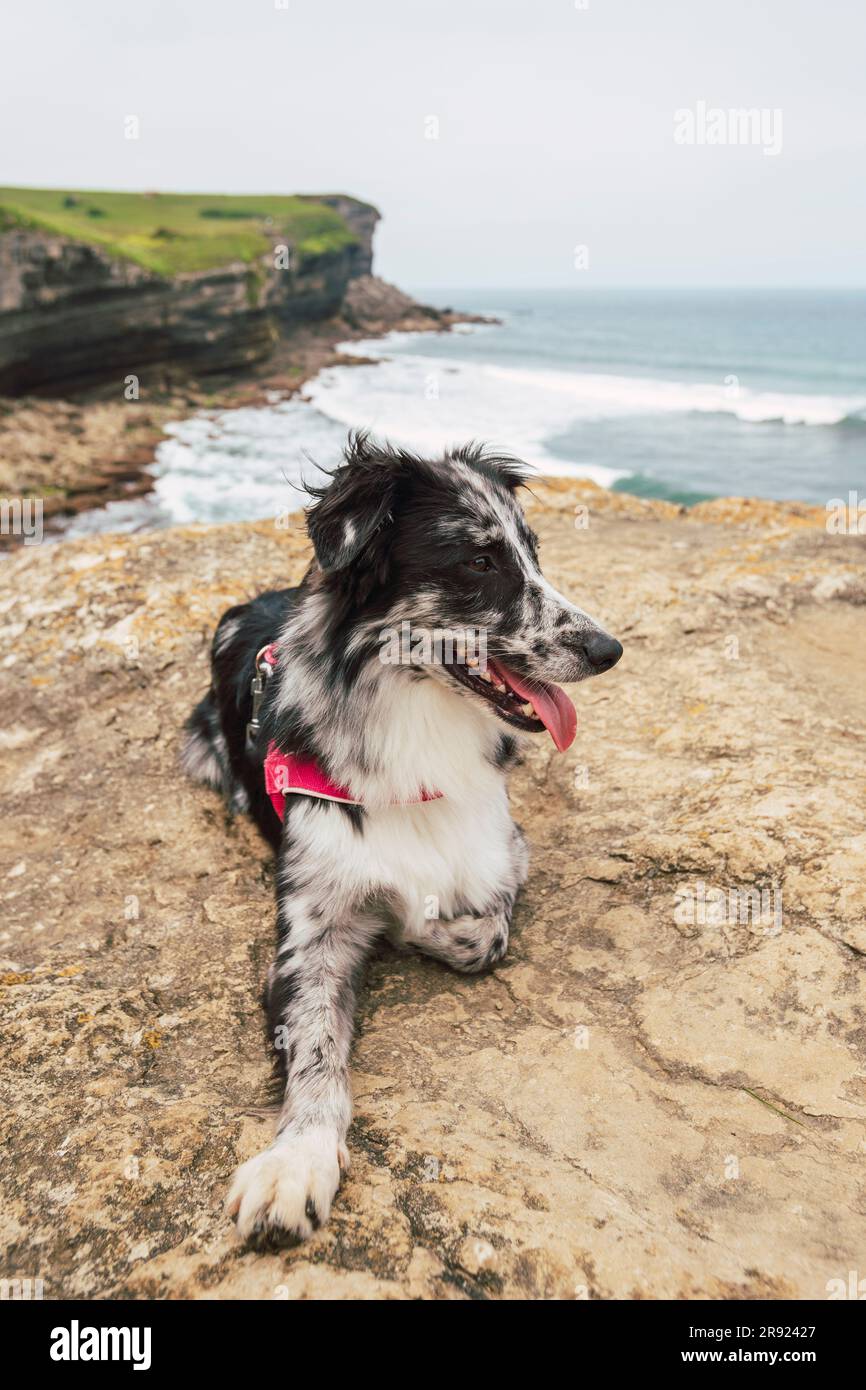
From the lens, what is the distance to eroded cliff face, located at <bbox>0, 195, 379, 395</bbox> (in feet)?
118

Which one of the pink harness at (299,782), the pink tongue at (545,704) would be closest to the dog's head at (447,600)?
the pink tongue at (545,704)

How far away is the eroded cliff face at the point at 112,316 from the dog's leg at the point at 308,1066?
30.5 metres

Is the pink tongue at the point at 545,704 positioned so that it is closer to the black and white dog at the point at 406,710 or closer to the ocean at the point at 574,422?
the black and white dog at the point at 406,710

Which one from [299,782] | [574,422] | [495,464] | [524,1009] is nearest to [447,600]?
[299,782]

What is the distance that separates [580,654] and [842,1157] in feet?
5.80

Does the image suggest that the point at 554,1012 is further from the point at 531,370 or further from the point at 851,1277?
the point at 531,370

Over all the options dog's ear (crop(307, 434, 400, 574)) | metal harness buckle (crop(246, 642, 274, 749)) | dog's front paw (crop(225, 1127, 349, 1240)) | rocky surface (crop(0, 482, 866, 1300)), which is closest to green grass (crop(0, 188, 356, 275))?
rocky surface (crop(0, 482, 866, 1300))

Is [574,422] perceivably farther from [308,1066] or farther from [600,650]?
[308,1066]

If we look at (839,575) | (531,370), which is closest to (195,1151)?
(839,575)

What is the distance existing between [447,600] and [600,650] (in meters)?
0.60

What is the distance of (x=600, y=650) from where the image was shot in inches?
130

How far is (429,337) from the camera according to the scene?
277 feet

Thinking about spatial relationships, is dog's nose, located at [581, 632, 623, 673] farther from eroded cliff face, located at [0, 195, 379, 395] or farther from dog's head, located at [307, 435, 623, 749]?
eroded cliff face, located at [0, 195, 379, 395]

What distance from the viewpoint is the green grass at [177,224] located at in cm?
4200
